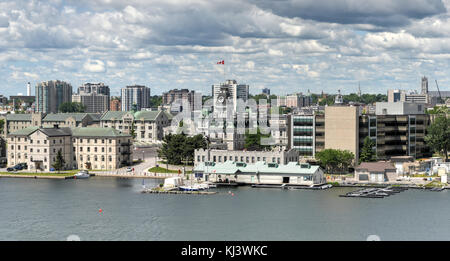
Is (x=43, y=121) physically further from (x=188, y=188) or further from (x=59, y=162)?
(x=188, y=188)

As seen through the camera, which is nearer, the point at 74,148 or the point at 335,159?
the point at 335,159

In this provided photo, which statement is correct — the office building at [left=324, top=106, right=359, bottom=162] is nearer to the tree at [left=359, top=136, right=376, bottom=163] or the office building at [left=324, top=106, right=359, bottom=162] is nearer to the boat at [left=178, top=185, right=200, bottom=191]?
the tree at [left=359, top=136, right=376, bottom=163]

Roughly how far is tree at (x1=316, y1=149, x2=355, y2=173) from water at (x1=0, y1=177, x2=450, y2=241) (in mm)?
13575

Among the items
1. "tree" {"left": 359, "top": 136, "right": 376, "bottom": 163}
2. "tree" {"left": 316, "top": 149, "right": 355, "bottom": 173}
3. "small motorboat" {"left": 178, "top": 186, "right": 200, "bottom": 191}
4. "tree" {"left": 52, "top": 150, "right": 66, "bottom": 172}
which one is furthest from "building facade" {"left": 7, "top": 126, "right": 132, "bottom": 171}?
"tree" {"left": 359, "top": 136, "right": 376, "bottom": 163}

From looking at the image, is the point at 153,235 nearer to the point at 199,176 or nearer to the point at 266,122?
the point at 199,176

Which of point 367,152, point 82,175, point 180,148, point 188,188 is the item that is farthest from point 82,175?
point 367,152

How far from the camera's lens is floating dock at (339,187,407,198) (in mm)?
82938

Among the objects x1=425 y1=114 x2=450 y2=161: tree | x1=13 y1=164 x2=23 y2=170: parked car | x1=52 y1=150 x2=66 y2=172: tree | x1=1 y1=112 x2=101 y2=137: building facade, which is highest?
x1=1 y1=112 x2=101 y2=137: building facade

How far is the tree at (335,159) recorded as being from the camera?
103062 mm

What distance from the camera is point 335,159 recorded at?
103 m

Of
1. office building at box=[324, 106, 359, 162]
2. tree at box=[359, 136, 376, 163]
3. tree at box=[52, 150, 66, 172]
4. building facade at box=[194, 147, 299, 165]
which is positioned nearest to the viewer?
building facade at box=[194, 147, 299, 165]

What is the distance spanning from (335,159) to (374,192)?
17.9 metres

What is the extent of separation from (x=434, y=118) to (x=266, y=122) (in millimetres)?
33508

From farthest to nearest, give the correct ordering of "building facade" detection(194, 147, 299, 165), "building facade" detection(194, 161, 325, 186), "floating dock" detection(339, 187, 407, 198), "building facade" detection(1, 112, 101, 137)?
"building facade" detection(1, 112, 101, 137)
"building facade" detection(194, 147, 299, 165)
"building facade" detection(194, 161, 325, 186)
"floating dock" detection(339, 187, 407, 198)
